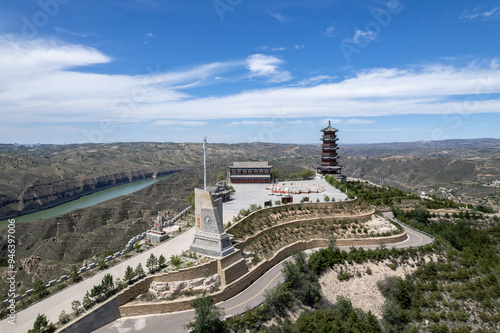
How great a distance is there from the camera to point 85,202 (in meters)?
82.3

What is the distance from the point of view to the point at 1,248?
4306 centimetres

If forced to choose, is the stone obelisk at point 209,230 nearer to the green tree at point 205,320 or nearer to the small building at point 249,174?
the green tree at point 205,320

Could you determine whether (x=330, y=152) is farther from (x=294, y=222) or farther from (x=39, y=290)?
(x=39, y=290)

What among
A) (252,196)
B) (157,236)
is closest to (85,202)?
(252,196)

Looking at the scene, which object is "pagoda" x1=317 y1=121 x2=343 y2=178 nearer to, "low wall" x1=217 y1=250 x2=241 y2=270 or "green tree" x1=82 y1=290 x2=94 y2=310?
"low wall" x1=217 y1=250 x2=241 y2=270

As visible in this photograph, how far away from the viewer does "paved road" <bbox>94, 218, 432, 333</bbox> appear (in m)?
15.0

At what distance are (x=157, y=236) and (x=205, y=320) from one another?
34.1ft

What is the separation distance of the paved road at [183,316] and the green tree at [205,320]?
1141mm

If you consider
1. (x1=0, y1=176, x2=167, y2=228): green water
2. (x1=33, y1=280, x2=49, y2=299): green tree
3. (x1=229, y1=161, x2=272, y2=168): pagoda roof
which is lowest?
(x1=0, y1=176, x2=167, y2=228): green water

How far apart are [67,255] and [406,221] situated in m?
47.0

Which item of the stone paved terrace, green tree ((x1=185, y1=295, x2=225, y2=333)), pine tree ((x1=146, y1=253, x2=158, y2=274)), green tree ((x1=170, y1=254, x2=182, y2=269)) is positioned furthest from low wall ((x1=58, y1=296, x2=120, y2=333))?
the stone paved terrace

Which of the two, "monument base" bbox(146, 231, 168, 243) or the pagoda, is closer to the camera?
"monument base" bbox(146, 231, 168, 243)

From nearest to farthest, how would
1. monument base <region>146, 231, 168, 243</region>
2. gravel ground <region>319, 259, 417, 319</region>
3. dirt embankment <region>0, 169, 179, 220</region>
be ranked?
1. gravel ground <region>319, 259, 417, 319</region>
2. monument base <region>146, 231, 168, 243</region>
3. dirt embankment <region>0, 169, 179, 220</region>

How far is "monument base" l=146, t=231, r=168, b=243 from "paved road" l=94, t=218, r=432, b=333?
7.57 meters
